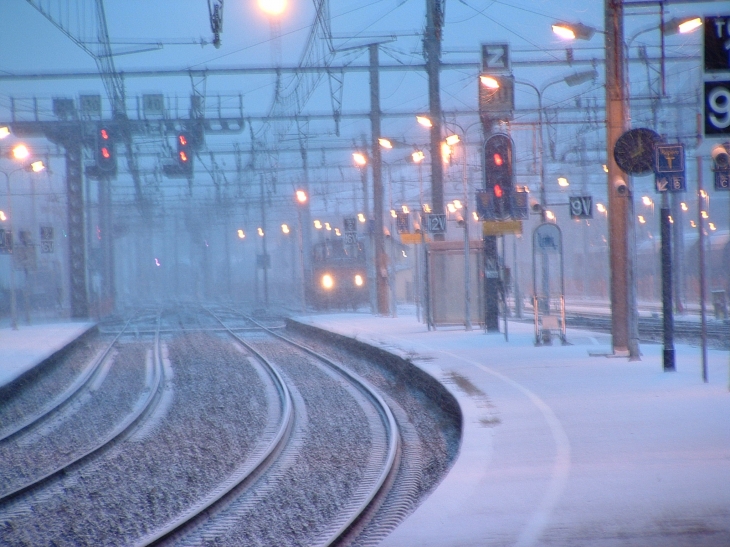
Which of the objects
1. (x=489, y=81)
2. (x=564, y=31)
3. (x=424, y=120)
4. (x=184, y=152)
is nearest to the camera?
(x=564, y=31)

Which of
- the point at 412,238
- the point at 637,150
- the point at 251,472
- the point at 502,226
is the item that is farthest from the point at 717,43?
the point at 412,238

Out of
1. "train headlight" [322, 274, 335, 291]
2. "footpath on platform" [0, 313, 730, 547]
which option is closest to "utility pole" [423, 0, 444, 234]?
"footpath on platform" [0, 313, 730, 547]

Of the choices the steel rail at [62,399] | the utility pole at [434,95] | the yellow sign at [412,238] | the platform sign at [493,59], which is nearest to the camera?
the steel rail at [62,399]

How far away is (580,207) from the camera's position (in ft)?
63.8

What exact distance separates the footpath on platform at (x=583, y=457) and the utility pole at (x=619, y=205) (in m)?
0.82

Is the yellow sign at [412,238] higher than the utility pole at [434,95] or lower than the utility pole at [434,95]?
lower

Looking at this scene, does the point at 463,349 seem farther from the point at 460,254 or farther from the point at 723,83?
the point at 723,83

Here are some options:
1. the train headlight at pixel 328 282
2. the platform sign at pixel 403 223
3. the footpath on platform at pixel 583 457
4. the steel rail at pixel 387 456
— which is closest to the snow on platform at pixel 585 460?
the footpath on platform at pixel 583 457

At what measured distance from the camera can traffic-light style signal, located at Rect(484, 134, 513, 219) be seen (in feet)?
68.2

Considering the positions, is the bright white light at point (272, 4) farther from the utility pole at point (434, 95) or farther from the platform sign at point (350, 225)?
the platform sign at point (350, 225)

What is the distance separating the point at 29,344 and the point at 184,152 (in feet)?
24.7

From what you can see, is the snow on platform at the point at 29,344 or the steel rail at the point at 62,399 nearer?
the steel rail at the point at 62,399

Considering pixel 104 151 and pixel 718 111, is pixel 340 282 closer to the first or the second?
pixel 104 151

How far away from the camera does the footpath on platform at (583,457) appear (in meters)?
6.02
